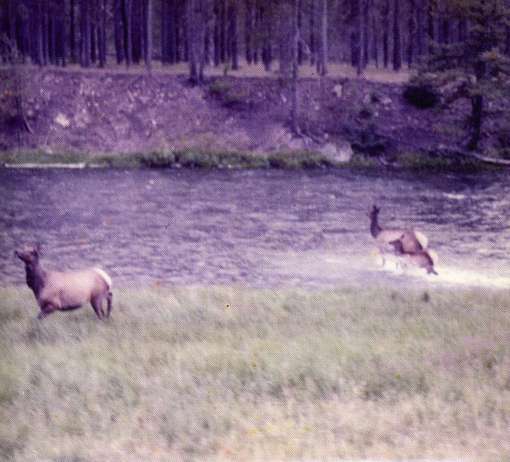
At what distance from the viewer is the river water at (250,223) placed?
14.3 meters

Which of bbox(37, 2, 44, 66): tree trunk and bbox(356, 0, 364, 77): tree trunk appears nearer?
bbox(37, 2, 44, 66): tree trunk

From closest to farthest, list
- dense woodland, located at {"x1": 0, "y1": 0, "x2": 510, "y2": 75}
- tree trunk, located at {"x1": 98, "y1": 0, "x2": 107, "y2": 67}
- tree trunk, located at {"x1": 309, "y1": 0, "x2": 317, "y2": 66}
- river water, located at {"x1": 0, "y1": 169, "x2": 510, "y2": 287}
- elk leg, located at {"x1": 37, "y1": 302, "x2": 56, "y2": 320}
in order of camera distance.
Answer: elk leg, located at {"x1": 37, "y1": 302, "x2": 56, "y2": 320}
river water, located at {"x1": 0, "y1": 169, "x2": 510, "y2": 287}
dense woodland, located at {"x1": 0, "y1": 0, "x2": 510, "y2": 75}
tree trunk, located at {"x1": 98, "y1": 0, "x2": 107, "y2": 67}
tree trunk, located at {"x1": 309, "y1": 0, "x2": 317, "y2": 66}

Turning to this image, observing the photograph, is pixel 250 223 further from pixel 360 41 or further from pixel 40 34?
pixel 360 41

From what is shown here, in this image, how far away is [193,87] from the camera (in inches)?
1638

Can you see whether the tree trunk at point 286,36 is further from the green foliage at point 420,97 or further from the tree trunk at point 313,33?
the green foliage at point 420,97

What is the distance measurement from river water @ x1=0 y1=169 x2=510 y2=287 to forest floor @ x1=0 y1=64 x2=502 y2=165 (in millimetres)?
4031

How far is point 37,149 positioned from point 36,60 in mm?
10214

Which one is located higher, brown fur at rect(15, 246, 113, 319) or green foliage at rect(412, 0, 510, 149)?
green foliage at rect(412, 0, 510, 149)

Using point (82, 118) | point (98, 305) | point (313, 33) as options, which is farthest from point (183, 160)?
point (98, 305)

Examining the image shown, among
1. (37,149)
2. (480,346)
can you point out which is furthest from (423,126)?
(480,346)

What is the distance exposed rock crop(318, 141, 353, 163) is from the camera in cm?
3469

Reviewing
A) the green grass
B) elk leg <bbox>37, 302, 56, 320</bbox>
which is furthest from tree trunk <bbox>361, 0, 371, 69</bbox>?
elk leg <bbox>37, 302, 56, 320</bbox>

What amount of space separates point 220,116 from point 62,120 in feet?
23.6

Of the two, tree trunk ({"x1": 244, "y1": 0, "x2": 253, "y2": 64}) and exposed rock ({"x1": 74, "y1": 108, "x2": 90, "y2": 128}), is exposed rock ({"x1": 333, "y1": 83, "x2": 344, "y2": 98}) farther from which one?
exposed rock ({"x1": 74, "y1": 108, "x2": 90, "y2": 128})
